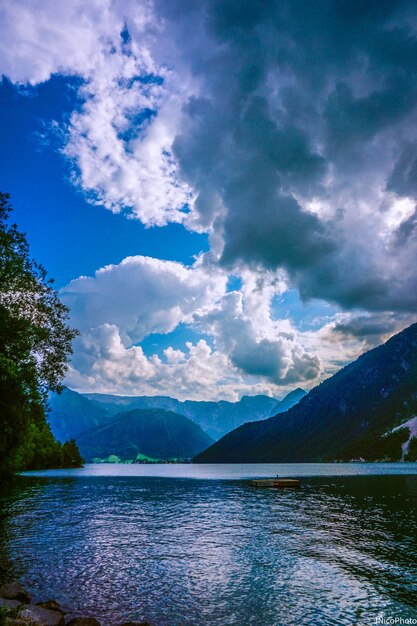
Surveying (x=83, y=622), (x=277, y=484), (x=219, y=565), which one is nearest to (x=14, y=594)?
(x=83, y=622)

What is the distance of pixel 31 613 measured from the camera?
1917cm

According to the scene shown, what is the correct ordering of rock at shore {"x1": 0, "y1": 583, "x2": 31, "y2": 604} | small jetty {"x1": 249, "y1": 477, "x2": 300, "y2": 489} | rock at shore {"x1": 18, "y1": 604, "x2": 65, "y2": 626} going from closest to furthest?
rock at shore {"x1": 18, "y1": 604, "x2": 65, "y2": 626} < rock at shore {"x1": 0, "y1": 583, "x2": 31, "y2": 604} < small jetty {"x1": 249, "y1": 477, "x2": 300, "y2": 489}

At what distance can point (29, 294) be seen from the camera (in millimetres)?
51219

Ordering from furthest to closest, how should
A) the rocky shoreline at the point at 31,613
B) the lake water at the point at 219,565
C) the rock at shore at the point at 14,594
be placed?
the lake water at the point at 219,565 → the rock at shore at the point at 14,594 → the rocky shoreline at the point at 31,613

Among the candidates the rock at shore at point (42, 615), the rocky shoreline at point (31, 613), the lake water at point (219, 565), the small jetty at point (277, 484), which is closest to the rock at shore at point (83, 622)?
the rocky shoreline at point (31, 613)

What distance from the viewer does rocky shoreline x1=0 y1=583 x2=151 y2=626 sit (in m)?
16.4

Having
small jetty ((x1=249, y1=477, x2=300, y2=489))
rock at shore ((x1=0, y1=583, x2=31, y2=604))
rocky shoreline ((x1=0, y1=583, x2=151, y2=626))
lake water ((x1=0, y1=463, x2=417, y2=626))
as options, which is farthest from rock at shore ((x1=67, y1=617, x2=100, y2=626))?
small jetty ((x1=249, y1=477, x2=300, y2=489))

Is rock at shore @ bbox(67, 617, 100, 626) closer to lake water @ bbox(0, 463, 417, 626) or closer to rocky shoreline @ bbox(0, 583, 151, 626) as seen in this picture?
rocky shoreline @ bbox(0, 583, 151, 626)

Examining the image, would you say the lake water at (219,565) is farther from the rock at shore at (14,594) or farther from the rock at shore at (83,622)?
the rock at shore at (83,622)

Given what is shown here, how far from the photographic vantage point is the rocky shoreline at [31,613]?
16.4 m

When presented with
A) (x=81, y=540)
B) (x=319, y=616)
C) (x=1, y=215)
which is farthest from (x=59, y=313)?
(x=319, y=616)

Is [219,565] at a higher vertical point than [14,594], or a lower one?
lower

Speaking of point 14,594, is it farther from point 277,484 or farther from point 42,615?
point 277,484

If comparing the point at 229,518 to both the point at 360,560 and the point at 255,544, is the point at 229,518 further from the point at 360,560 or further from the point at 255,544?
the point at 360,560
